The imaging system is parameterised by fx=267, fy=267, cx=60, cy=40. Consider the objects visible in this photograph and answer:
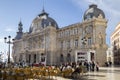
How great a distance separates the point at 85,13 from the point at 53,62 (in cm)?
1836

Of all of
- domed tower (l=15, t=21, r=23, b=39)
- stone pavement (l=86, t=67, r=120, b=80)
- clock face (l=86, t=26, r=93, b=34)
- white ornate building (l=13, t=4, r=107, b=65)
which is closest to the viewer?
stone pavement (l=86, t=67, r=120, b=80)

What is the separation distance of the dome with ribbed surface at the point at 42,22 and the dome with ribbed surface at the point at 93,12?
1653 centimetres

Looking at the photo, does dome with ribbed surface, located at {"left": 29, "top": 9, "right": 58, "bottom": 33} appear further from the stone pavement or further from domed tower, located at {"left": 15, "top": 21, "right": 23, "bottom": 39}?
the stone pavement

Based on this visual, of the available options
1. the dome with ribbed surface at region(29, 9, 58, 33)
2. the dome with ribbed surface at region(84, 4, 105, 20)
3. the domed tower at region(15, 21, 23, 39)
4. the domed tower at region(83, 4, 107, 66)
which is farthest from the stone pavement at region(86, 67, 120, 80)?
the domed tower at region(15, 21, 23, 39)

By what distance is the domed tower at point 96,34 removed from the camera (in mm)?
62500

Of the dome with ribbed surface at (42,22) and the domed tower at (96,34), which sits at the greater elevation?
the dome with ribbed surface at (42,22)

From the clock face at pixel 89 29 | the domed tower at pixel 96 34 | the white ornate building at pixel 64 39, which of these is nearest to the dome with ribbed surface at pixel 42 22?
the white ornate building at pixel 64 39

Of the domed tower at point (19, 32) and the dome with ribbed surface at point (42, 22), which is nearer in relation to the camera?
the dome with ribbed surface at point (42, 22)

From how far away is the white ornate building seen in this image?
207 ft

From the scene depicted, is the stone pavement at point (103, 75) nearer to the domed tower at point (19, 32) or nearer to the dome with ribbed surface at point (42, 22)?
the dome with ribbed surface at point (42, 22)

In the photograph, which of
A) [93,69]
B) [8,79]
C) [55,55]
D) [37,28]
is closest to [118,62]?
[55,55]

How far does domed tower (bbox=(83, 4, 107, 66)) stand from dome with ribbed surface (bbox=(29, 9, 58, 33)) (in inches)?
740

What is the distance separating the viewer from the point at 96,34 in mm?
62969

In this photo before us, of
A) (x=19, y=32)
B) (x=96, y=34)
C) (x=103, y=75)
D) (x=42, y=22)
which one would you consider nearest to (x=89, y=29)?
(x=96, y=34)
